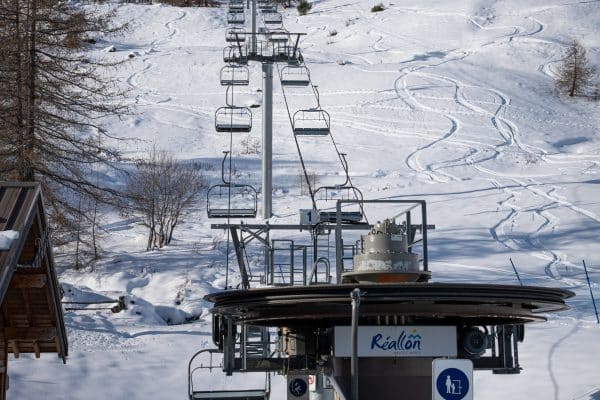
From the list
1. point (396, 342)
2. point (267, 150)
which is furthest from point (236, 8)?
point (396, 342)

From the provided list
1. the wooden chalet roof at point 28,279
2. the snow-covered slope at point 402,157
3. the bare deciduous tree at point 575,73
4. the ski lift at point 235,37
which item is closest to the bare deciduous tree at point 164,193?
the snow-covered slope at point 402,157

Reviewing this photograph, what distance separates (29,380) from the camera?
67.0 feet

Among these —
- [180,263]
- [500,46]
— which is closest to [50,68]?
[180,263]

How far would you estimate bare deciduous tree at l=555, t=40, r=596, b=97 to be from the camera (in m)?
58.7

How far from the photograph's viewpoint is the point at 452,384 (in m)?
6.25

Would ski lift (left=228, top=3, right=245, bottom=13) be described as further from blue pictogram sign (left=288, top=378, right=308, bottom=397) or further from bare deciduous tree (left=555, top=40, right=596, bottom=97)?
bare deciduous tree (left=555, top=40, right=596, bottom=97)

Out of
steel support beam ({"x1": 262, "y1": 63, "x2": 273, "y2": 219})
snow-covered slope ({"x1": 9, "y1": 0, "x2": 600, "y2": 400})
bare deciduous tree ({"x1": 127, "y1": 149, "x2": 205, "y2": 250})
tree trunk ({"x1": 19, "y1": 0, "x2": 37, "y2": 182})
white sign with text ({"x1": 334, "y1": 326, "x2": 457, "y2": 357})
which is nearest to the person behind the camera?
white sign with text ({"x1": 334, "y1": 326, "x2": 457, "y2": 357})

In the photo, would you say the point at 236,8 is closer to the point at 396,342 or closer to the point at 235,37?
the point at 235,37

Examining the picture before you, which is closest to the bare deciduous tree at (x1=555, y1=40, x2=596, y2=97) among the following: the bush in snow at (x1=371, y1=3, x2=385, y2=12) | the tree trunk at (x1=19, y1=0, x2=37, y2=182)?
the bush in snow at (x1=371, y1=3, x2=385, y2=12)

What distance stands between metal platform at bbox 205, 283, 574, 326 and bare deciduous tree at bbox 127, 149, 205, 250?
2396 cm

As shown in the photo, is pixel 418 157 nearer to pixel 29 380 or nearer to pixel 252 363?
pixel 29 380

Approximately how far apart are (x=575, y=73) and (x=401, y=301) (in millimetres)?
51698

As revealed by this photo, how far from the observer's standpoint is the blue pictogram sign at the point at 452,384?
6.23 m

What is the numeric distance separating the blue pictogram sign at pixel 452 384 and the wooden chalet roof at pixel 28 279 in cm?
420
